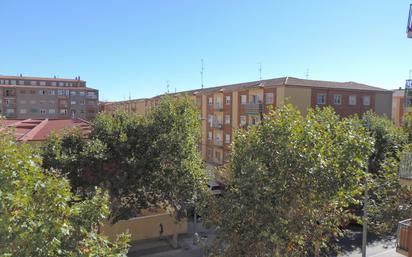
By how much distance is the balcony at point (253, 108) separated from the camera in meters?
29.6

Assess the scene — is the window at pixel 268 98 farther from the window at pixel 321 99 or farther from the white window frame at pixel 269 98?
the window at pixel 321 99

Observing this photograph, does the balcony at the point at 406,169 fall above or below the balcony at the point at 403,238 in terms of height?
above

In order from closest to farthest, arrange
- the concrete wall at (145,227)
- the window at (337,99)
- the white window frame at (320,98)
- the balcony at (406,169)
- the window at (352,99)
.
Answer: the balcony at (406,169) → the concrete wall at (145,227) → the white window frame at (320,98) → the window at (337,99) → the window at (352,99)

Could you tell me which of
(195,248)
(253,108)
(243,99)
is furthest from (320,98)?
(195,248)

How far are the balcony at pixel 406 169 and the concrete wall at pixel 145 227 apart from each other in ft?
41.2

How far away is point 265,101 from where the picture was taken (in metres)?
29.9

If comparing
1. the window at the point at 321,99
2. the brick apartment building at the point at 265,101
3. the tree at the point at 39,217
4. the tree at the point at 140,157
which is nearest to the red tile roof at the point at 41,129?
the tree at the point at 140,157

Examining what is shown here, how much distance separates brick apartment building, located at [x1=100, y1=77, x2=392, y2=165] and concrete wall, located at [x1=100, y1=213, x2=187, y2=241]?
9.38 meters

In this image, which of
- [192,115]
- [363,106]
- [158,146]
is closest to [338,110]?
[363,106]

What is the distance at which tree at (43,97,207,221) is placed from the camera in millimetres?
14289

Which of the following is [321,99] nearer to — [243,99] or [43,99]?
[243,99]

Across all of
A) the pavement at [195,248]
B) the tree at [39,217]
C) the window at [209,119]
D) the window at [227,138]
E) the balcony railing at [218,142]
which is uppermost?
the window at [209,119]

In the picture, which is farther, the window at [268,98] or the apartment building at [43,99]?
the apartment building at [43,99]

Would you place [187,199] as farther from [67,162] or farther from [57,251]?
[57,251]
